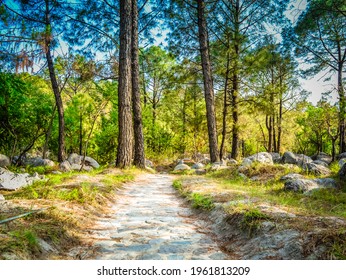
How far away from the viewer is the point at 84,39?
478 inches

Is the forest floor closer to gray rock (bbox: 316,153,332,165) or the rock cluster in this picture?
the rock cluster

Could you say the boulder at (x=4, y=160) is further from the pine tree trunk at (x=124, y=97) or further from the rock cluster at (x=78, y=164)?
the pine tree trunk at (x=124, y=97)

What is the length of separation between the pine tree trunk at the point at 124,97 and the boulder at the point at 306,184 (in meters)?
5.43

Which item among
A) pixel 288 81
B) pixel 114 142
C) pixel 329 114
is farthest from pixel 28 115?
pixel 288 81

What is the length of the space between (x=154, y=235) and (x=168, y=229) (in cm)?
26

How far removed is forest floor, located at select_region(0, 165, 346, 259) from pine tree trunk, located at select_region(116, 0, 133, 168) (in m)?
4.58

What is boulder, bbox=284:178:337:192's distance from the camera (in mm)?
4468

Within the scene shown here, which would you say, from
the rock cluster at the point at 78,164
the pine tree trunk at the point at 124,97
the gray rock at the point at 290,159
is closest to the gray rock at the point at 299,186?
the pine tree trunk at the point at 124,97

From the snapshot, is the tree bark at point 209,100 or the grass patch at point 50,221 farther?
the tree bark at point 209,100

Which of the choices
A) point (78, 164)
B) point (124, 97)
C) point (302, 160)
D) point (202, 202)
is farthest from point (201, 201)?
point (78, 164)

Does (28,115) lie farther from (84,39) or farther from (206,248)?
(206,248)

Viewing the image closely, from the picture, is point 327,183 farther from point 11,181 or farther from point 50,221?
point 11,181

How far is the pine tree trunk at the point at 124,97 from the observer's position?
853 centimetres
